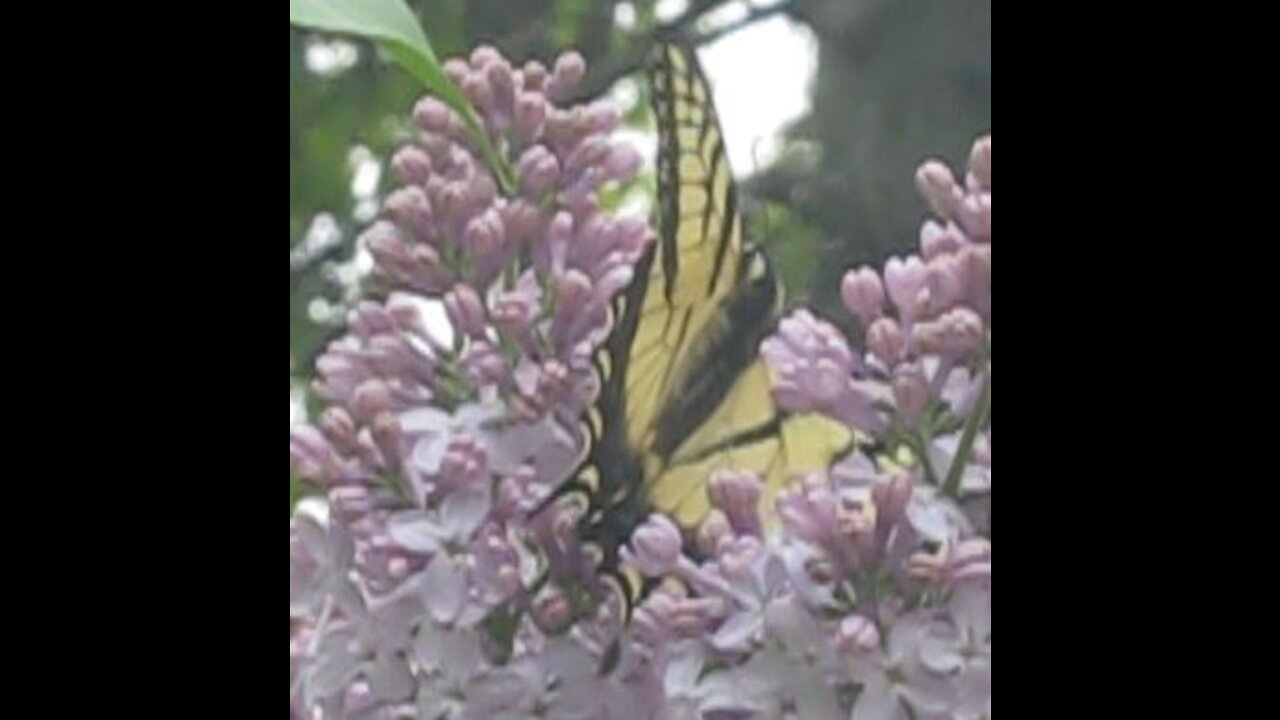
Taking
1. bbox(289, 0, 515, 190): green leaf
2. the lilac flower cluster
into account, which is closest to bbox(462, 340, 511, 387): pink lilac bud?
the lilac flower cluster

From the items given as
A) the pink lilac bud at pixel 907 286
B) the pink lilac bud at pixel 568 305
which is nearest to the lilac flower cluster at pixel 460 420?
the pink lilac bud at pixel 568 305

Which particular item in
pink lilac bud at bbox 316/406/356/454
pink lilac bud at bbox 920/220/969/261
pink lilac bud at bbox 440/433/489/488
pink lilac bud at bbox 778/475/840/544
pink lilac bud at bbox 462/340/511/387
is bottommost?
pink lilac bud at bbox 778/475/840/544

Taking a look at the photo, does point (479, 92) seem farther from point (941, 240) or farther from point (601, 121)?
point (941, 240)

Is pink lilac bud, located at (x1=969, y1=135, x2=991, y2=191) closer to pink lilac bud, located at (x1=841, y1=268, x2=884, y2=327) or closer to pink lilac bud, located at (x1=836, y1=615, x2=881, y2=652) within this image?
pink lilac bud, located at (x1=841, y1=268, x2=884, y2=327)

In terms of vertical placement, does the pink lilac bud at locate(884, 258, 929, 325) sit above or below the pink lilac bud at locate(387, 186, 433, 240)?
below
